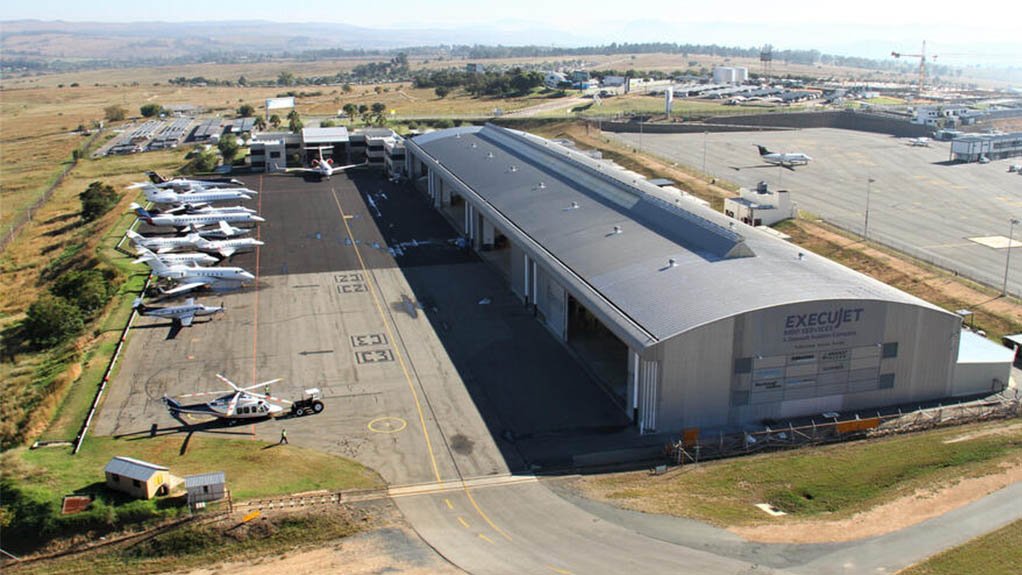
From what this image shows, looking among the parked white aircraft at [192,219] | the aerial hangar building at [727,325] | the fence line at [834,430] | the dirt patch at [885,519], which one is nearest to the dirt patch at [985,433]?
the fence line at [834,430]

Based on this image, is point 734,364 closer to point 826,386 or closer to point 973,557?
point 826,386

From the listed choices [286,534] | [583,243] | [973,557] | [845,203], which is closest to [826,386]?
[973,557]

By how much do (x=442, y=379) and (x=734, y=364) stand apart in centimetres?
1720

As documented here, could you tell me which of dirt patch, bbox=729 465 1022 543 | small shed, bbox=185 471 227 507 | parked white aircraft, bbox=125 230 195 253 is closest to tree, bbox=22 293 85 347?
parked white aircraft, bbox=125 230 195 253

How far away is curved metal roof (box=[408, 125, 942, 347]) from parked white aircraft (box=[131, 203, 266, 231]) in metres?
24.8

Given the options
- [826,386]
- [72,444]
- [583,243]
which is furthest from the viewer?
[583,243]

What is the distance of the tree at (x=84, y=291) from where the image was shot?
64.8 meters

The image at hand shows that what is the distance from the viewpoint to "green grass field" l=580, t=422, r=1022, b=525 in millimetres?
36625

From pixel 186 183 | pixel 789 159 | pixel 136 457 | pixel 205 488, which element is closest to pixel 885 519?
pixel 205 488

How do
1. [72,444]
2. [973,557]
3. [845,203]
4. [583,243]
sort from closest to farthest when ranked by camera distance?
1. [973,557]
2. [72,444]
3. [583,243]
4. [845,203]

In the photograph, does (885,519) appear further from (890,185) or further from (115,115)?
(115,115)

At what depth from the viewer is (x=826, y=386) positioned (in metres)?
45.8

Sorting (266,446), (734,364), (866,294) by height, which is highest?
(866,294)

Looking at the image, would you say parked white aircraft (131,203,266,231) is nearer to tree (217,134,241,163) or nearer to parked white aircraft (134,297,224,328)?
parked white aircraft (134,297,224,328)
